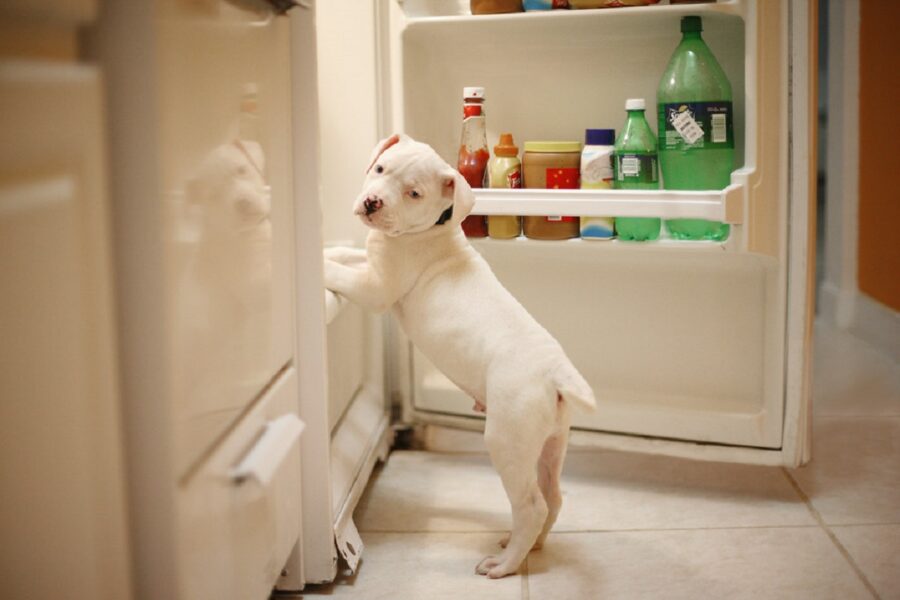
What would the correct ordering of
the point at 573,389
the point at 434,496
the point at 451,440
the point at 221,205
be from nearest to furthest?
the point at 221,205 → the point at 573,389 → the point at 434,496 → the point at 451,440

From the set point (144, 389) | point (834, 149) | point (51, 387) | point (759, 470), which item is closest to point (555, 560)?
→ point (759, 470)

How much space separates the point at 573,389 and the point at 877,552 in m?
0.67

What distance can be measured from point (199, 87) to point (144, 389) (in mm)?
332

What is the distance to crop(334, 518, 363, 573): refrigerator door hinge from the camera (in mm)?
1651

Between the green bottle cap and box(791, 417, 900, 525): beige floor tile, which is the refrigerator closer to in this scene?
the green bottle cap

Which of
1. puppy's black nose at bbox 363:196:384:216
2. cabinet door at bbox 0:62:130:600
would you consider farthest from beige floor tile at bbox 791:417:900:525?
cabinet door at bbox 0:62:130:600

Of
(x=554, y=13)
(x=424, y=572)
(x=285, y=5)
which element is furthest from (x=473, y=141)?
(x=424, y=572)

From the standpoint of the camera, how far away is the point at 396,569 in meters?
1.70

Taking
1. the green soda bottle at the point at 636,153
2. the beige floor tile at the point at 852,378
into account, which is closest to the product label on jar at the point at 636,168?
the green soda bottle at the point at 636,153

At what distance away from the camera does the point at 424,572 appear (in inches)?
66.4

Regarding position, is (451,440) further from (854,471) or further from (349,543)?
(854,471)

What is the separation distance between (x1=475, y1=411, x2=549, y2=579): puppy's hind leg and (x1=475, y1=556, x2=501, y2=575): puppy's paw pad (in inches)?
0.5

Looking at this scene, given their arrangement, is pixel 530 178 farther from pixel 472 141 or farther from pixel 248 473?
pixel 248 473

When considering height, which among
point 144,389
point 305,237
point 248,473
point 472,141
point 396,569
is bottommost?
point 396,569
